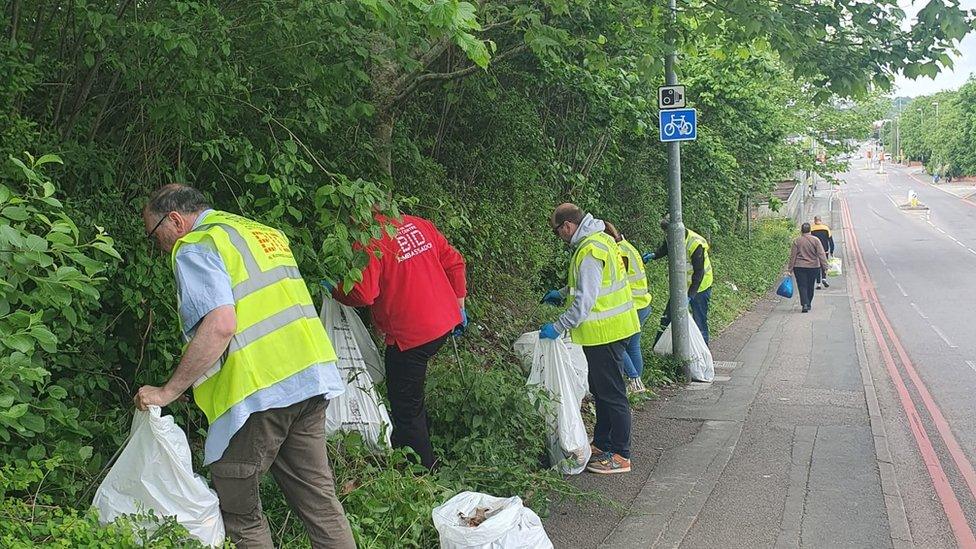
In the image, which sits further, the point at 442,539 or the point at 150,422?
the point at 442,539

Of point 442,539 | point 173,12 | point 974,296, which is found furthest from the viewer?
point 974,296

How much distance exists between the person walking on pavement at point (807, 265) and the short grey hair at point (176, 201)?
50.4ft

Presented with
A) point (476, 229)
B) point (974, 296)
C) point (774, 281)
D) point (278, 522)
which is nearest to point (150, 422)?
point (278, 522)

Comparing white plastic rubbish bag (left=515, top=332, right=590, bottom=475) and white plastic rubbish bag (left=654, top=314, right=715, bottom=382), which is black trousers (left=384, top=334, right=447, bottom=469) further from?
white plastic rubbish bag (left=654, top=314, right=715, bottom=382)

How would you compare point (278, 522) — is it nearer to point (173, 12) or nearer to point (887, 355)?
point (173, 12)

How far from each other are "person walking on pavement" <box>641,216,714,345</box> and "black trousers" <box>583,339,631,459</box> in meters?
3.82

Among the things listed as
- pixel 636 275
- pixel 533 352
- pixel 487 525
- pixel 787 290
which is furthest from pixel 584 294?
pixel 787 290

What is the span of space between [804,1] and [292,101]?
14.6 feet

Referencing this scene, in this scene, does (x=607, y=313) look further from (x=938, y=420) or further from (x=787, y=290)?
(x=787, y=290)

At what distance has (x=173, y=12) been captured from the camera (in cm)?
461

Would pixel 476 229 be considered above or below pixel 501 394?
above

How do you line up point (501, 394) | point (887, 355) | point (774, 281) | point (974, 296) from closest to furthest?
point (501, 394) < point (887, 355) < point (974, 296) < point (774, 281)

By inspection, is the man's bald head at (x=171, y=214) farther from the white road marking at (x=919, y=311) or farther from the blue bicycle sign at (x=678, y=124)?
the white road marking at (x=919, y=311)

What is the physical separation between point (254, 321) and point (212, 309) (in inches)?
8.2
